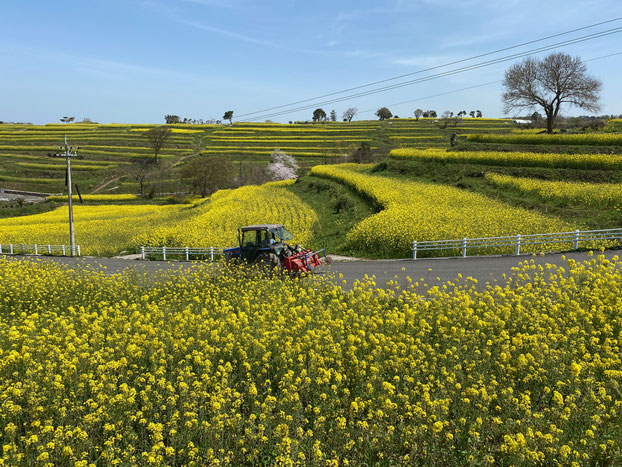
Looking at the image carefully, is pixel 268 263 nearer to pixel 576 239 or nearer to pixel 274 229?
pixel 274 229

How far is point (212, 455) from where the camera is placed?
15.7 ft

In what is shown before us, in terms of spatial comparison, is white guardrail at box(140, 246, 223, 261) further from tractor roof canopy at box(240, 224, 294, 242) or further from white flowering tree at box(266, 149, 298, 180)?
white flowering tree at box(266, 149, 298, 180)

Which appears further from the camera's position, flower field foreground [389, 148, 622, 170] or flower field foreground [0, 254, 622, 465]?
flower field foreground [389, 148, 622, 170]

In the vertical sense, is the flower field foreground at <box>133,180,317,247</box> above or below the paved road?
above

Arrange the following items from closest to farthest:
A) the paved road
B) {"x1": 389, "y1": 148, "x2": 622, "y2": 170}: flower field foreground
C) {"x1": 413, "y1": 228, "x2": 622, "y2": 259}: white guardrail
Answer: the paved road, {"x1": 413, "y1": 228, "x2": 622, "y2": 259}: white guardrail, {"x1": 389, "y1": 148, "x2": 622, "y2": 170}: flower field foreground

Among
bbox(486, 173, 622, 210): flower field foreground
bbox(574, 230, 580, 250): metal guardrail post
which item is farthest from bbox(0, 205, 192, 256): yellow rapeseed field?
bbox(486, 173, 622, 210): flower field foreground

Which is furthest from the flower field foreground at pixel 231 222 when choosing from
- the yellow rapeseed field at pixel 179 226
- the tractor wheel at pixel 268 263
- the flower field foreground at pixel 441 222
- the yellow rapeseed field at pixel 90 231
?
the tractor wheel at pixel 268 263

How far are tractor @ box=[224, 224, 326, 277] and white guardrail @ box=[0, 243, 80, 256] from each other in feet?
68.4

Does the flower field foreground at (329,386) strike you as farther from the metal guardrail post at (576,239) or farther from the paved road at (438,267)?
the metal guardrail post at (576,239)

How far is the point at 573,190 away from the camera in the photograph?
2727 centimetres

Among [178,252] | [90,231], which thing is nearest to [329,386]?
[178,252]

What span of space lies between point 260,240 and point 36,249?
83.8 feet

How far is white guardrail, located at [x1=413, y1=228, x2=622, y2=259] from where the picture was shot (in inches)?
730

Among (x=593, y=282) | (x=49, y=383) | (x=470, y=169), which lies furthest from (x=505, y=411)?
(x=470, y=169)
